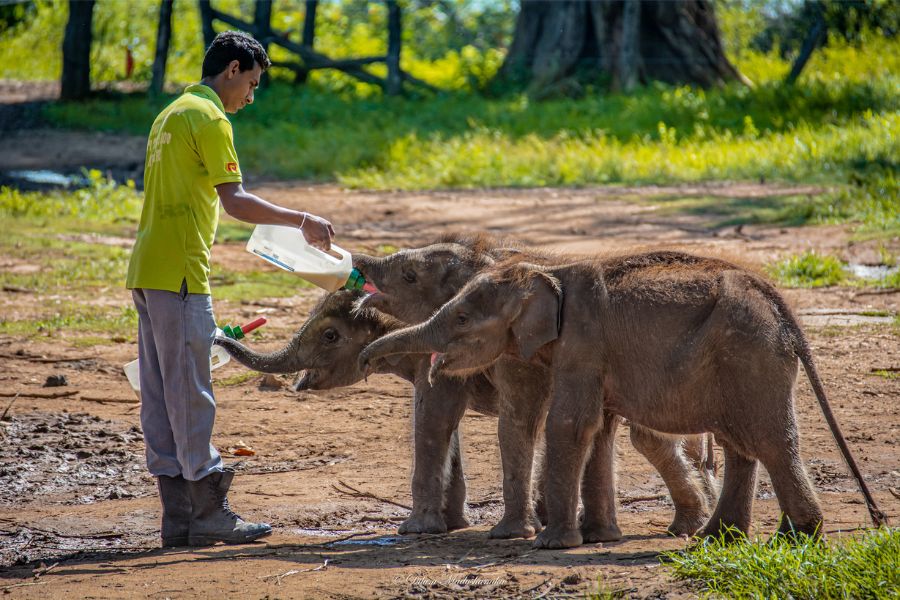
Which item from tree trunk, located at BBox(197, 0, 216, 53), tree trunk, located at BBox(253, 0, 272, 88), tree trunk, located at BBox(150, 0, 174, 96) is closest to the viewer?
tree trunk, located at BBox(197, 0, 216, 53)

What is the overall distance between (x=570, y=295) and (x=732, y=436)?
1.07 meters

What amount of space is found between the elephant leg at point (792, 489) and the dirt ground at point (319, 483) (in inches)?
15.7

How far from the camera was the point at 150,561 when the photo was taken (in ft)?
19.6

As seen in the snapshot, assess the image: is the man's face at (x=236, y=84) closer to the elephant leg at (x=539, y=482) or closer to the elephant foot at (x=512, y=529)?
the elephant leg at (x=539, y=482)

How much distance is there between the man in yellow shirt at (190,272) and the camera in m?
6.05

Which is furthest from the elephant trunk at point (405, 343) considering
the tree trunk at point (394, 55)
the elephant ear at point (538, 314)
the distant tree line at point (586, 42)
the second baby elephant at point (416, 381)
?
the tree trunk at point (394, 55)

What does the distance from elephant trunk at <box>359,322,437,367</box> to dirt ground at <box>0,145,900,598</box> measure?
0.98 meters

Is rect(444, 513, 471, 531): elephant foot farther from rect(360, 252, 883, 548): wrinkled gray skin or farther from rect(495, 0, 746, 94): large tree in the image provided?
rect(495, 0, 746, 94): large tree

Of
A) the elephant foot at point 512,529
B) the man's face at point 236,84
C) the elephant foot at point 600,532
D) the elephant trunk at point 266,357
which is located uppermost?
the man's face at point 236,84

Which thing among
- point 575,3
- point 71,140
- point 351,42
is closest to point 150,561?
point 71,140

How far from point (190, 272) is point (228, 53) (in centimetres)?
113

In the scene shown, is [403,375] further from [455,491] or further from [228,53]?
[228,53]

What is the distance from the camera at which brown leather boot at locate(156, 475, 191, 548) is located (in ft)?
20.8

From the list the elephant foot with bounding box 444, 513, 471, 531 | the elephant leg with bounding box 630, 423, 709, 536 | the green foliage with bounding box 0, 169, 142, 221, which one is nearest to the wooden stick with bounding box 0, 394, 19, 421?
the elephant foot with bounding box 444, 513, 471, 531
